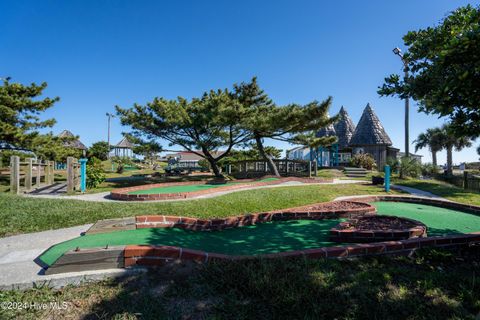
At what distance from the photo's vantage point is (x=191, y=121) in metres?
15.4

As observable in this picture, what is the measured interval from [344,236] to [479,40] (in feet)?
11.5

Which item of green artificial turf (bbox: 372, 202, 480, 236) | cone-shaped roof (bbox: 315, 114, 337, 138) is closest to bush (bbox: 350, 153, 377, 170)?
cone-shaped roof (bbox: 315, 114, 337, 138)

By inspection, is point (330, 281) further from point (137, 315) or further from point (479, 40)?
point (479, 40)

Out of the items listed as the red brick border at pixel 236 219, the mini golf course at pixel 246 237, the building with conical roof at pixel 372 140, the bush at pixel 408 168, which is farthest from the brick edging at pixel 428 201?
the building with conical roof at pixel 372 140

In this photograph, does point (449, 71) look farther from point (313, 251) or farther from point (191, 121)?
point (191, 121)

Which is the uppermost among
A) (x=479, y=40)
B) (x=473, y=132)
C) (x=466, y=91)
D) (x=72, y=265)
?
(x=479, y=40)

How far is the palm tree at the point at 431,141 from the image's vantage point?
29.1m

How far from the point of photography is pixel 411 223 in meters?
5.20

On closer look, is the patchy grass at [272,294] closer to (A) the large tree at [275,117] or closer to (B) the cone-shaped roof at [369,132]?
(A) the large tree at [275,117]

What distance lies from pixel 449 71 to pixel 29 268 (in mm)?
6571

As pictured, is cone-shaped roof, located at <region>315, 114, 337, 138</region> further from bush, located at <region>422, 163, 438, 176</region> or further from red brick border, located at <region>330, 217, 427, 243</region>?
red brick border, located at <region>330, 217, 427, 243</region>

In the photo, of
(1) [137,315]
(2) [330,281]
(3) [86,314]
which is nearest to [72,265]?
(3) [86,314]

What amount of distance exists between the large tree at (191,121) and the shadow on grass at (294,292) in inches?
467

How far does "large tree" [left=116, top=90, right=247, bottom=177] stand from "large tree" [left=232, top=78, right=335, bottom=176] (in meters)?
1.05
